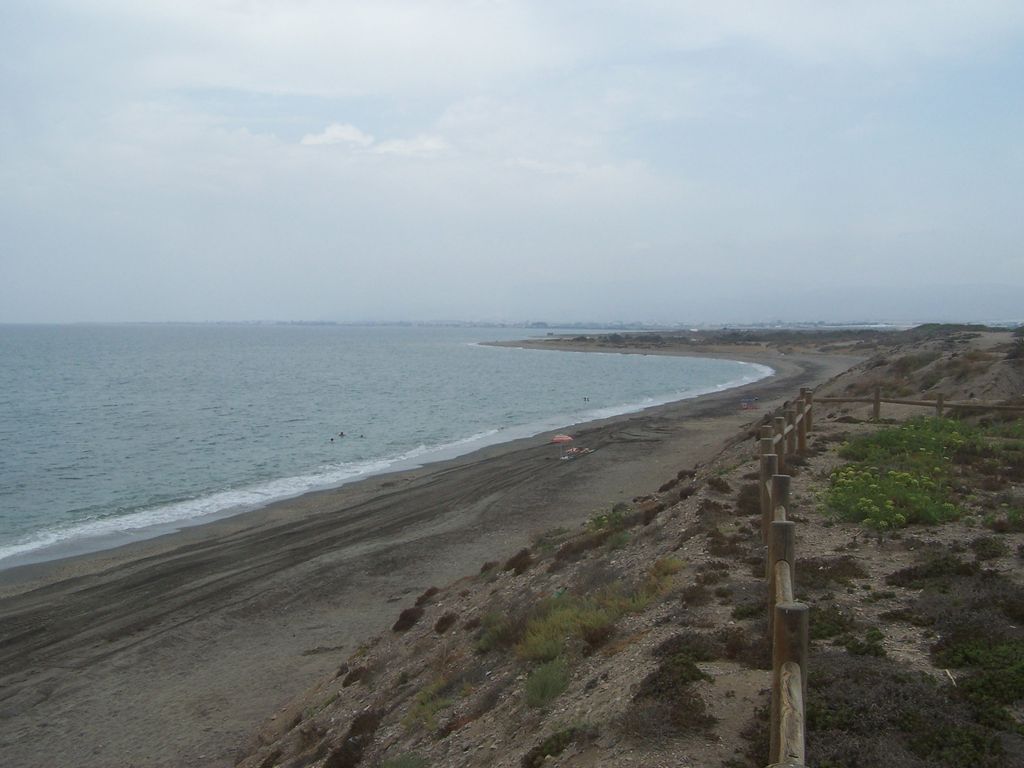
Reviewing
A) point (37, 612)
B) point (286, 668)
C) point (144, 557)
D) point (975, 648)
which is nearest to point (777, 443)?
point (975, 648)

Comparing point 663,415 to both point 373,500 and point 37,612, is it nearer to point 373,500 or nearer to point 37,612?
point 373,500

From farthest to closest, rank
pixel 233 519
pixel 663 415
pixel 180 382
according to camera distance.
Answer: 1. pixel 180 382
2. pixel 663 415
3. pixel 233 519

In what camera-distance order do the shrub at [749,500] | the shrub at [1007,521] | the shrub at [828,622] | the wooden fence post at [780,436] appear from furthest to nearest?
the wooden fence post at [780,436], the shrub at [749,500], the shrub at [1007,521], the shrub at [828,622]

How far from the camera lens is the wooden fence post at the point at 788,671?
4098 mm

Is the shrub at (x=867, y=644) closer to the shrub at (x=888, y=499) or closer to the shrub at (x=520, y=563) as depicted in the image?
the shrub at (x=888, y=499)

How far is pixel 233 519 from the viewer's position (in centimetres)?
2428

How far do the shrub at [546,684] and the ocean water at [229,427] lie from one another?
58.5 feet

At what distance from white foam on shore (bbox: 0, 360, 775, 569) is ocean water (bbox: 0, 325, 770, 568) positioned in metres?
0.09

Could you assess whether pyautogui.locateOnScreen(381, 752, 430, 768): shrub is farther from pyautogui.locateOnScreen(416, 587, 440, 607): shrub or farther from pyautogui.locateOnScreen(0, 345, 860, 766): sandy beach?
pyautogui.locateOnScreen(416, 587, 440, 607): shrub

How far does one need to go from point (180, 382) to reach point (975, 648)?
79963mm

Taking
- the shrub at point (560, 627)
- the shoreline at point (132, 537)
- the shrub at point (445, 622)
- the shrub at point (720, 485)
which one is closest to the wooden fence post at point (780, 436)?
the shrub at point (720, 485)

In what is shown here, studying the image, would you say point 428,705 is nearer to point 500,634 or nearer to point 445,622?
point 500,634

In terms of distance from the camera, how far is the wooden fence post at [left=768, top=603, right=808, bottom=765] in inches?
161

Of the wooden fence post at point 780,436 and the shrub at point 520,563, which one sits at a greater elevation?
the wooden fence post at point 780,436
